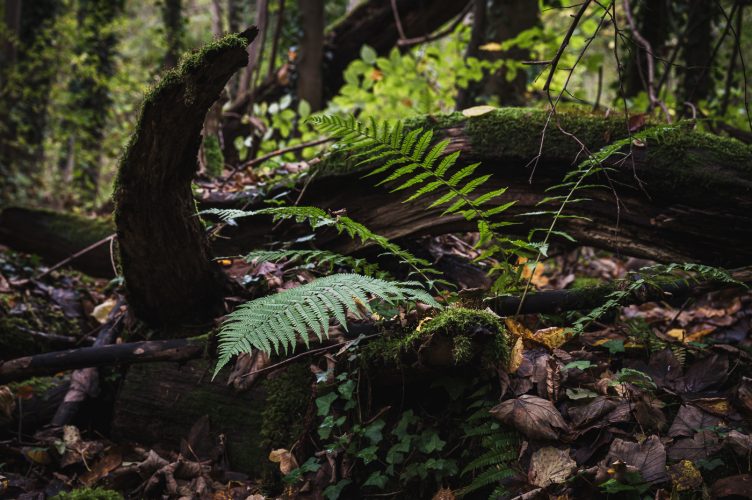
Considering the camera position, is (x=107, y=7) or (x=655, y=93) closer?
(x=655, y=93)

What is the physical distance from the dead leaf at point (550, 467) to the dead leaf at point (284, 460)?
990mm

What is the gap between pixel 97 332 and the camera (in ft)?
11.3

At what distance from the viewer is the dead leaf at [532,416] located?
70.0 inches

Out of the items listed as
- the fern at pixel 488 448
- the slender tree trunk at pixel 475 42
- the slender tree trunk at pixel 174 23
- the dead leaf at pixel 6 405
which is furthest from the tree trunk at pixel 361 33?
the fern at pixel 488 448

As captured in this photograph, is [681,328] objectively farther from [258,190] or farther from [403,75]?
[403,75]

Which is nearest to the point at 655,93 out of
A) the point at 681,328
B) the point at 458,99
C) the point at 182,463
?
the point at 681,328

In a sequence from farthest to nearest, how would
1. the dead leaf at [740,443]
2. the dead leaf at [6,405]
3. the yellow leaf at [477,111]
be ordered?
the yellow leaf at [477,111]
the dead leaf at [6,405]
the dead leaf at [740,443]

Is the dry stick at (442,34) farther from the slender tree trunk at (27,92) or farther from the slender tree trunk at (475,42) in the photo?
the slender tree trunk at (27,92)

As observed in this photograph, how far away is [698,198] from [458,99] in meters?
3.56

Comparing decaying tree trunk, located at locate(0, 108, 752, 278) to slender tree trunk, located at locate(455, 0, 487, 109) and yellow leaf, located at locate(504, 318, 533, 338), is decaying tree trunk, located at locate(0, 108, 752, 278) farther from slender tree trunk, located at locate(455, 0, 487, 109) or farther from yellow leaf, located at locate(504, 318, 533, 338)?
slender tree trunk, located at locate(455, 0, 487, 109)

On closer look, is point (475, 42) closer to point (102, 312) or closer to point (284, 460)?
point (102, 312)

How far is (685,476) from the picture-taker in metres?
1.58

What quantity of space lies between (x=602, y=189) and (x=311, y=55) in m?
5.03

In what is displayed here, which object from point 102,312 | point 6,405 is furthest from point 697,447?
point 102,312
